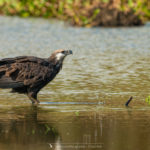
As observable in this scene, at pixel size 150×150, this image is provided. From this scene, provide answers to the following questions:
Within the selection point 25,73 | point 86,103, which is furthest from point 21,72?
point 86,103

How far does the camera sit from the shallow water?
778 cm

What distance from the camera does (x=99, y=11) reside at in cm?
2847

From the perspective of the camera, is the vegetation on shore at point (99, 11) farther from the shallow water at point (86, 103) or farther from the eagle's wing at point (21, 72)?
the eagle's wing at point (21, 72)

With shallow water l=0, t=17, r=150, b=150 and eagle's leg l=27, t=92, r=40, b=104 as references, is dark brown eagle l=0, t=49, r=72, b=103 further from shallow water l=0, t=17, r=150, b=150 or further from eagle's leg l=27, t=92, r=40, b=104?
shallow water l=0, t=17, r=150, b=150

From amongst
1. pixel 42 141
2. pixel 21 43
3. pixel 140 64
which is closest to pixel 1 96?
pixel 42 141

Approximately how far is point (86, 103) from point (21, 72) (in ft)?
4.81

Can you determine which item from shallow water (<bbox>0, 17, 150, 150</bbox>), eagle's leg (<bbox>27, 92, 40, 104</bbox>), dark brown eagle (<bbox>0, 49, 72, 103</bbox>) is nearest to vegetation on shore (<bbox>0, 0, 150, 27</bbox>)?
shallow water (<bbox>0, 17, 150, 150</bbox>)

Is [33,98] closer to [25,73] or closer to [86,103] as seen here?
[25,73]

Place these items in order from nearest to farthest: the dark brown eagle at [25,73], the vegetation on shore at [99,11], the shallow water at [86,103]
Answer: the shallow water at [86,103]
the dark brown eagle at [25,73]
the vegetation on shore at [99,11]

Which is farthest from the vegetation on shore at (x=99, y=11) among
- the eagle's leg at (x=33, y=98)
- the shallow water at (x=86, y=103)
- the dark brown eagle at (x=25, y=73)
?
the eagle's leg at (x=33, y=98)

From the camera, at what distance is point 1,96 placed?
37.9ft

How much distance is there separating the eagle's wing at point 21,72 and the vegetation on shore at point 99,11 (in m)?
17.0

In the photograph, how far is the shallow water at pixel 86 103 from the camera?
778cm

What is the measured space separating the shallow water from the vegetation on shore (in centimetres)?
635
